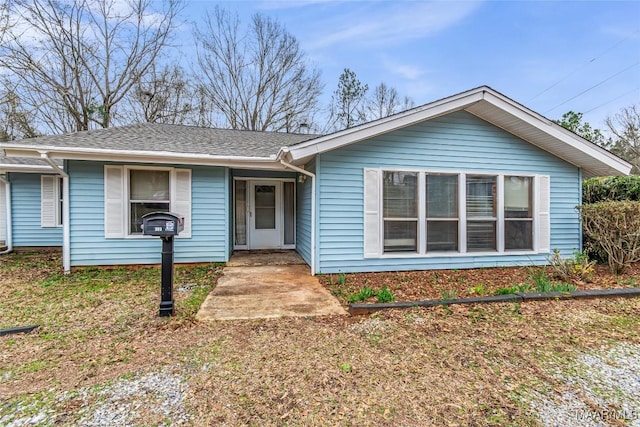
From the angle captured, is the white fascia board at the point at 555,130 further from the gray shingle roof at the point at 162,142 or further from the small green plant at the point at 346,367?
the small green plant at the point at 346,367

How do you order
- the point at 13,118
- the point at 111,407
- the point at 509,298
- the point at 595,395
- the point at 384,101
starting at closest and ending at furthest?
the point at 111,407 → the point at 595,395 → the point at 509,298 → the point at 13,118 → the point at 384,101

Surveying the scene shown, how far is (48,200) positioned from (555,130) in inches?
492

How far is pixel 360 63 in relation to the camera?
17.8m

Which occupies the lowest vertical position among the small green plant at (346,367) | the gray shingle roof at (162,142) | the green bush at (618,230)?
the small green plant at (346,367)

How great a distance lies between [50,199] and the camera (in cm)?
857

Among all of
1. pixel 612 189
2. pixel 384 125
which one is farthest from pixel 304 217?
pixel 612 189

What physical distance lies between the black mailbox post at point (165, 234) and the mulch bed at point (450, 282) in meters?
2.29

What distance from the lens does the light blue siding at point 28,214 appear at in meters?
8.47

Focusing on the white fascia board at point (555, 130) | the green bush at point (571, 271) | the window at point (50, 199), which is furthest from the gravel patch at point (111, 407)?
the window at point (50, 199)

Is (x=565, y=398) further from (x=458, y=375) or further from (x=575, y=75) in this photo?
(x=575, y=75)

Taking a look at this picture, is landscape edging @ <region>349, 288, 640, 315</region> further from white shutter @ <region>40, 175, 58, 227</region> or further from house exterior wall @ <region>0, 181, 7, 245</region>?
house exterior wall @ <region>0, 181, 7, 245</region>

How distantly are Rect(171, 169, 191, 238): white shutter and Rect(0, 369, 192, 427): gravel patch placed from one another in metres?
4.39

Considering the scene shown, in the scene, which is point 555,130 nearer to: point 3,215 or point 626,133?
point 3,215

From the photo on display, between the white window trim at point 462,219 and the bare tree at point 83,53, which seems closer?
the white window trim at point 462,219
